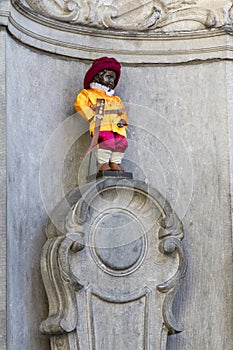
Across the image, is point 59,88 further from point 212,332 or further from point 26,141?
point 212,332

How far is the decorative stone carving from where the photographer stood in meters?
7.55

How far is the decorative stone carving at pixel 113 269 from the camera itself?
24.8 feet

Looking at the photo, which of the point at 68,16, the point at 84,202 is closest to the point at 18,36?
the point at 68,16

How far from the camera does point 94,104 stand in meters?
7.94

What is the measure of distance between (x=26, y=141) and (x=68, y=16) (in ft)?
2.67

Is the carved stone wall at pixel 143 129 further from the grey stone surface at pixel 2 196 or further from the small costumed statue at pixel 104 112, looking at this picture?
the small costumed statue at pixel 104 112

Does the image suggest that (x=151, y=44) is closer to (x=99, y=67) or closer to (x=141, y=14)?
(x=141, y=14)

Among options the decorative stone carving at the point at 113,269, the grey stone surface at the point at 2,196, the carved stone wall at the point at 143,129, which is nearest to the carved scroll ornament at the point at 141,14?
the carved stone wall at the point at 143,129

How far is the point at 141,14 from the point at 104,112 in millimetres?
818

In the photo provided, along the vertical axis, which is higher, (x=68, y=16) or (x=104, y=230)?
(x=68, y=16)

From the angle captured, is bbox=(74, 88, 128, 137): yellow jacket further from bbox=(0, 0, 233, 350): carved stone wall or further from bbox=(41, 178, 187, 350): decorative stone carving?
bbox=(41, 178, 187, 350): decorative stone carving

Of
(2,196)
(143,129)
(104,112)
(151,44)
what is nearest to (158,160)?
(143,129)

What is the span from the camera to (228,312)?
8148 mm

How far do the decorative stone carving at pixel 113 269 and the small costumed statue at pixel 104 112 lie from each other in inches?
10.2
